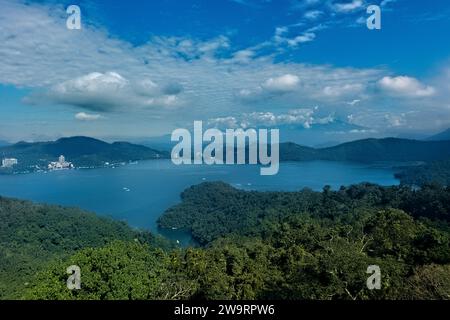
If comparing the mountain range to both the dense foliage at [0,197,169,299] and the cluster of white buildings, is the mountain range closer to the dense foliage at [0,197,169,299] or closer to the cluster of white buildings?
the cluster of white buildings

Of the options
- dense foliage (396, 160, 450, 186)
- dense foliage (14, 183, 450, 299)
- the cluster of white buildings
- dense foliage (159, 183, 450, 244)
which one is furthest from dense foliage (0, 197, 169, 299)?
the cluster of white buildings

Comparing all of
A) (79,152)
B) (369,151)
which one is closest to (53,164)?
(79,152)

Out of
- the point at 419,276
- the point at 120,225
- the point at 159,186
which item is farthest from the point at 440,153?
the point at 419,276

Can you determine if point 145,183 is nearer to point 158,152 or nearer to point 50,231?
point 50,231

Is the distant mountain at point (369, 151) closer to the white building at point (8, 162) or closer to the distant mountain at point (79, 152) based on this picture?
the distant mountain at point (79, 152)

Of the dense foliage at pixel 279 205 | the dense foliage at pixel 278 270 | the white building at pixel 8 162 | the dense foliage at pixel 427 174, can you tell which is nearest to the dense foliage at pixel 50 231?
the dense foliage at pixel 279 205

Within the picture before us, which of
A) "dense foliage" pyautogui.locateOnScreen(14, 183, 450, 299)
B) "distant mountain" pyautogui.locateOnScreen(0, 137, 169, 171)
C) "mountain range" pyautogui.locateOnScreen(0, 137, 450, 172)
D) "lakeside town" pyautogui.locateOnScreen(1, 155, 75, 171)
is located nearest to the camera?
"dense foliage" pyautogui.locateOnScreen(14, 183, 450, 299)
